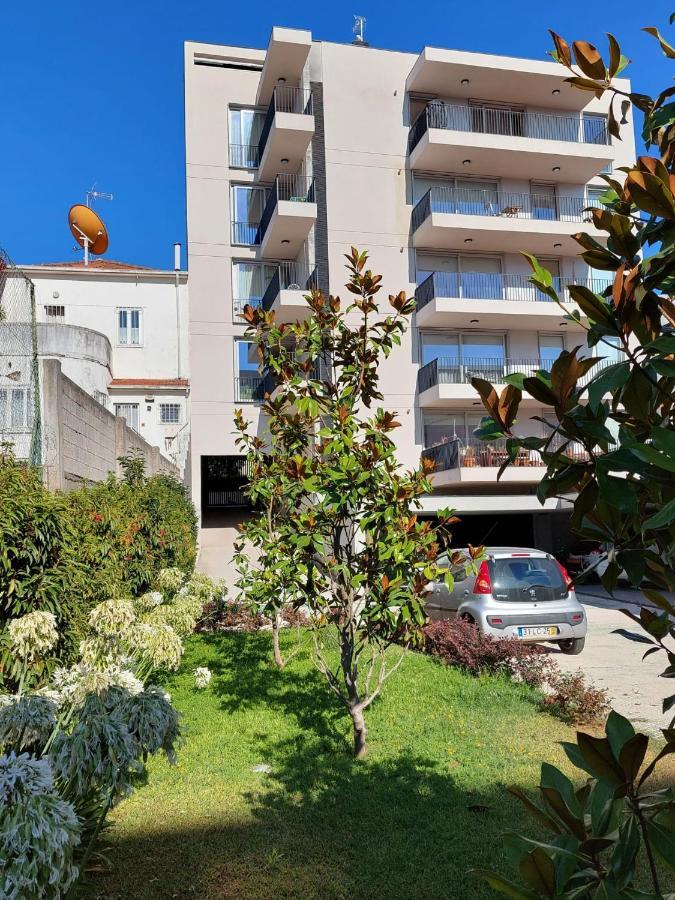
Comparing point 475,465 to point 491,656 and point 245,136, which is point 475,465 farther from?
point 245,136

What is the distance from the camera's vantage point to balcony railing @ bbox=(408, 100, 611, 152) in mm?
22875

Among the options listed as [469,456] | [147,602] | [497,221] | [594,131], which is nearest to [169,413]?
[469,456]

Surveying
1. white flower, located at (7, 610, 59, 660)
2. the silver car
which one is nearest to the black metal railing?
the silver car

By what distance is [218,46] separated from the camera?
24.0 m

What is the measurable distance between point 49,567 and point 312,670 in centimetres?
433

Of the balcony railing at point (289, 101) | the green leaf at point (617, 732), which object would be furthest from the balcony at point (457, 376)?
the green leaf at point (617, 732)

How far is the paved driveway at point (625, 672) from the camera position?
721 cm

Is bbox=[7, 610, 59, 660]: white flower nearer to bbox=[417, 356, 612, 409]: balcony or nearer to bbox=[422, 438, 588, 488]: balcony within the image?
bbox=[422, 438, 588, 488]: balcony

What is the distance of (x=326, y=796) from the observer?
5.11 meters

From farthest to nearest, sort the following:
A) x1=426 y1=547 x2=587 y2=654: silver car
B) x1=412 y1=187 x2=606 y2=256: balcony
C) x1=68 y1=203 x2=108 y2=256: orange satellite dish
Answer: x1=68 y1=203 x2=108 y2=256: orange satellite dish < x1=412 y1=187 x2=606 y2=256: balcony < x1=426 y1=547 x2=587 y2=654: silver car

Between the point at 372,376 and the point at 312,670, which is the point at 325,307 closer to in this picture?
the point at 372,376

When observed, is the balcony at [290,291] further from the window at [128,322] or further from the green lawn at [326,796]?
the green lawn at [326,796]

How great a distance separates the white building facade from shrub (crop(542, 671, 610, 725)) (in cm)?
2813

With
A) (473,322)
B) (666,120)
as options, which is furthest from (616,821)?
(473,322)
